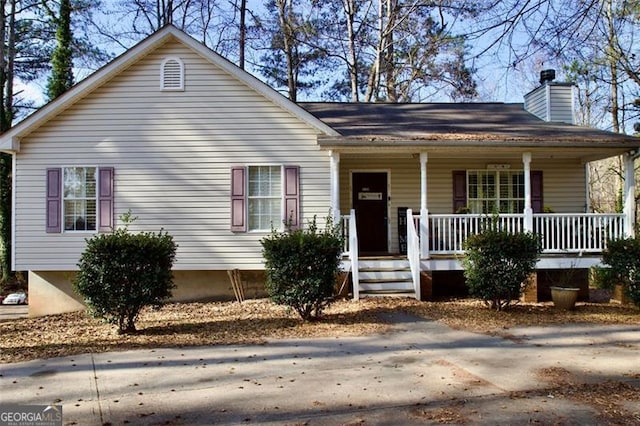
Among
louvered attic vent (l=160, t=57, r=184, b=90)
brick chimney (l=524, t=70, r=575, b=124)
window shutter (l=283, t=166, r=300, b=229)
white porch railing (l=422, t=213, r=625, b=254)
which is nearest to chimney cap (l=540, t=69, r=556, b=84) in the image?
brick chimney (l=524, t=70, r=575, b=124)

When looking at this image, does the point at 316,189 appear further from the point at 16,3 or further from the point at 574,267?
the point at 16,3

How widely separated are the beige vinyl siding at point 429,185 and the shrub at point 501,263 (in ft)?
12.1

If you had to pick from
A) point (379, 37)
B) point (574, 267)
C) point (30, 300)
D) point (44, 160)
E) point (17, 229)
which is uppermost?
point (379, 37)

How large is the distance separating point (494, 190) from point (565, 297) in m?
3.90

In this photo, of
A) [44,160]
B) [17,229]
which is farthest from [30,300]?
[44,160]

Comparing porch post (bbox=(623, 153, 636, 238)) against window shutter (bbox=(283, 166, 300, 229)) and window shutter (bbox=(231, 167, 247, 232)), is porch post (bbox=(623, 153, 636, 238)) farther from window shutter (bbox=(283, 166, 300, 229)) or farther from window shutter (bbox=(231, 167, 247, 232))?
window shutter (bbox=(231, 167, 247, 232))

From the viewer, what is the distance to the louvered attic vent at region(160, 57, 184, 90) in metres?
11.0

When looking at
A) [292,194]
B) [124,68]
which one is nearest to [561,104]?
[292,194]

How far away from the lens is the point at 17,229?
35.7ft

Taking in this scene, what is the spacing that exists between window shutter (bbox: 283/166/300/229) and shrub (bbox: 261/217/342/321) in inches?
115

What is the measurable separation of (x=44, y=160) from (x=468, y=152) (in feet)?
30.8

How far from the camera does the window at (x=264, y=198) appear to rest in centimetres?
1097

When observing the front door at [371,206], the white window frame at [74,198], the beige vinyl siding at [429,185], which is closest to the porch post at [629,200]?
the beige vinyl siding at [429,185]

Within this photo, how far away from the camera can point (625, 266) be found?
8.70m
